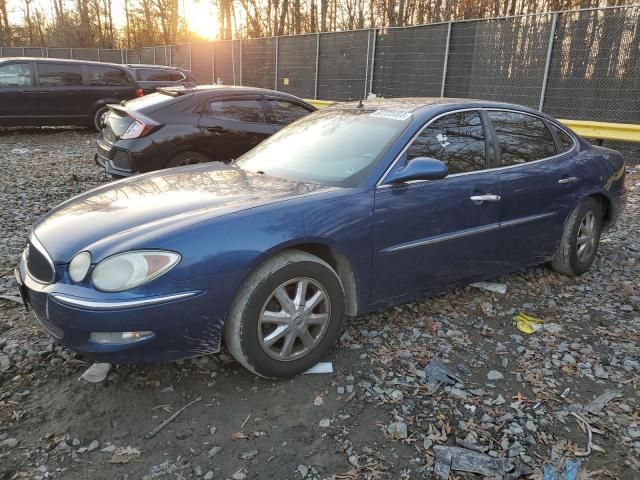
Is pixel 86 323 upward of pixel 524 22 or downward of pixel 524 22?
downward

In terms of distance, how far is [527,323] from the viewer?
388cm

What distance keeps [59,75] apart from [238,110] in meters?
7.65

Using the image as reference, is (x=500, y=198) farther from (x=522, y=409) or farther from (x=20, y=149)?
(x=20, y=149)

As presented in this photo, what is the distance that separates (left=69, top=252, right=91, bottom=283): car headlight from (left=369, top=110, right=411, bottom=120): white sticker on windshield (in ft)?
7.34

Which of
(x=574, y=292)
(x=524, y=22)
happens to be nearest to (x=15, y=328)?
(x=574, y=292)

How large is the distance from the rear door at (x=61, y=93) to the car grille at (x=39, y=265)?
1095 centimetres

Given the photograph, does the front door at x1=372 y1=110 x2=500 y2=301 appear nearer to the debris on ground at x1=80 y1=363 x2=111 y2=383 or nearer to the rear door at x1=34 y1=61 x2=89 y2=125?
the debris on ground at x1=80 y1=363 x2=111 y2=383

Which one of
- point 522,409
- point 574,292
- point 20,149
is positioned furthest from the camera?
point 20,149

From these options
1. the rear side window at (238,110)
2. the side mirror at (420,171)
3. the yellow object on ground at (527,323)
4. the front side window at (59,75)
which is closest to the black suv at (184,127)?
the rear side window at (238,110)

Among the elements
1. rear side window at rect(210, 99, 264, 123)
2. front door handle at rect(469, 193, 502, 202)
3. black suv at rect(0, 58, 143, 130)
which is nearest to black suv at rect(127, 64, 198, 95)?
black suv at rect(0, 58, 143, 130)

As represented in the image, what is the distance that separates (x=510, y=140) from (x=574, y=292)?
4.76 feet

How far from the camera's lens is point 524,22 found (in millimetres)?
10703

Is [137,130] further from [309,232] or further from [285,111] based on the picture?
[309,232]

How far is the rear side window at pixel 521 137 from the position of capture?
4.09m
